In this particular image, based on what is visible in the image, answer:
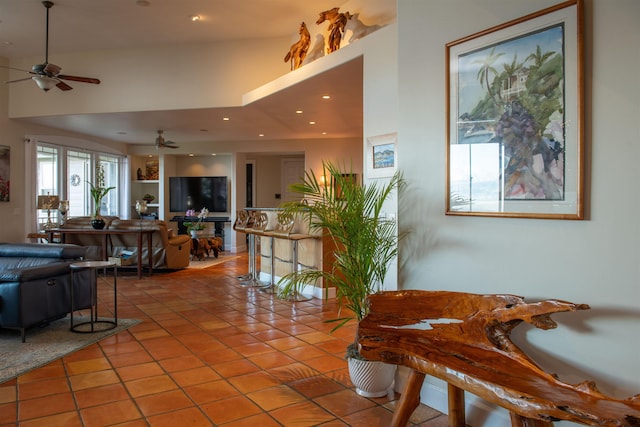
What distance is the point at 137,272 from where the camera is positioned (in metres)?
7.32

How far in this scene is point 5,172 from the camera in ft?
25.1

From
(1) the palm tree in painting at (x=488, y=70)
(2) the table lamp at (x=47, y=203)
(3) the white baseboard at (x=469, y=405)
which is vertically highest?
(1) the palm tree in painting at (x=488, y=70)

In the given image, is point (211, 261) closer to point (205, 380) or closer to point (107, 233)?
point (107, 233)

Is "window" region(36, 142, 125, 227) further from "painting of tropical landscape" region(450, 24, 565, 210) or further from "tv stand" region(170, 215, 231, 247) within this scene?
"painting of tropical landscape" region(450, 24, 565, 210)

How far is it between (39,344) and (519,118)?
13.0ft

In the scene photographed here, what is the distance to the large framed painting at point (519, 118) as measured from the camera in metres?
1.89

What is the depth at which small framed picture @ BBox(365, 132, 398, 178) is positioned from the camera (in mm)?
3232

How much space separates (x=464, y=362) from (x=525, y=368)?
20 centimetres

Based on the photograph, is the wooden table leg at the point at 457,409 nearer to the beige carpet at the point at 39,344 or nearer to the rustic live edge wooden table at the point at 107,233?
the beige carpet at the point at 39,344

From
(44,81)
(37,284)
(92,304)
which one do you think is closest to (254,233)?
(92,304)

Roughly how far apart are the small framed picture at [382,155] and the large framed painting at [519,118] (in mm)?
829

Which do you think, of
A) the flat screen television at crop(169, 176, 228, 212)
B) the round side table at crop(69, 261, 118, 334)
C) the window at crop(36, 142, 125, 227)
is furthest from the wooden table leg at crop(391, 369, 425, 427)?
the flat screen television at crop(169, 176, 228, 212)

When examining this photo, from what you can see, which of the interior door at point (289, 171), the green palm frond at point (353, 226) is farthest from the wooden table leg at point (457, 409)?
the interior door at point (289, 171)

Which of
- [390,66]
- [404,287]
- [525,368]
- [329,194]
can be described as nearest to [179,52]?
[390,66]
